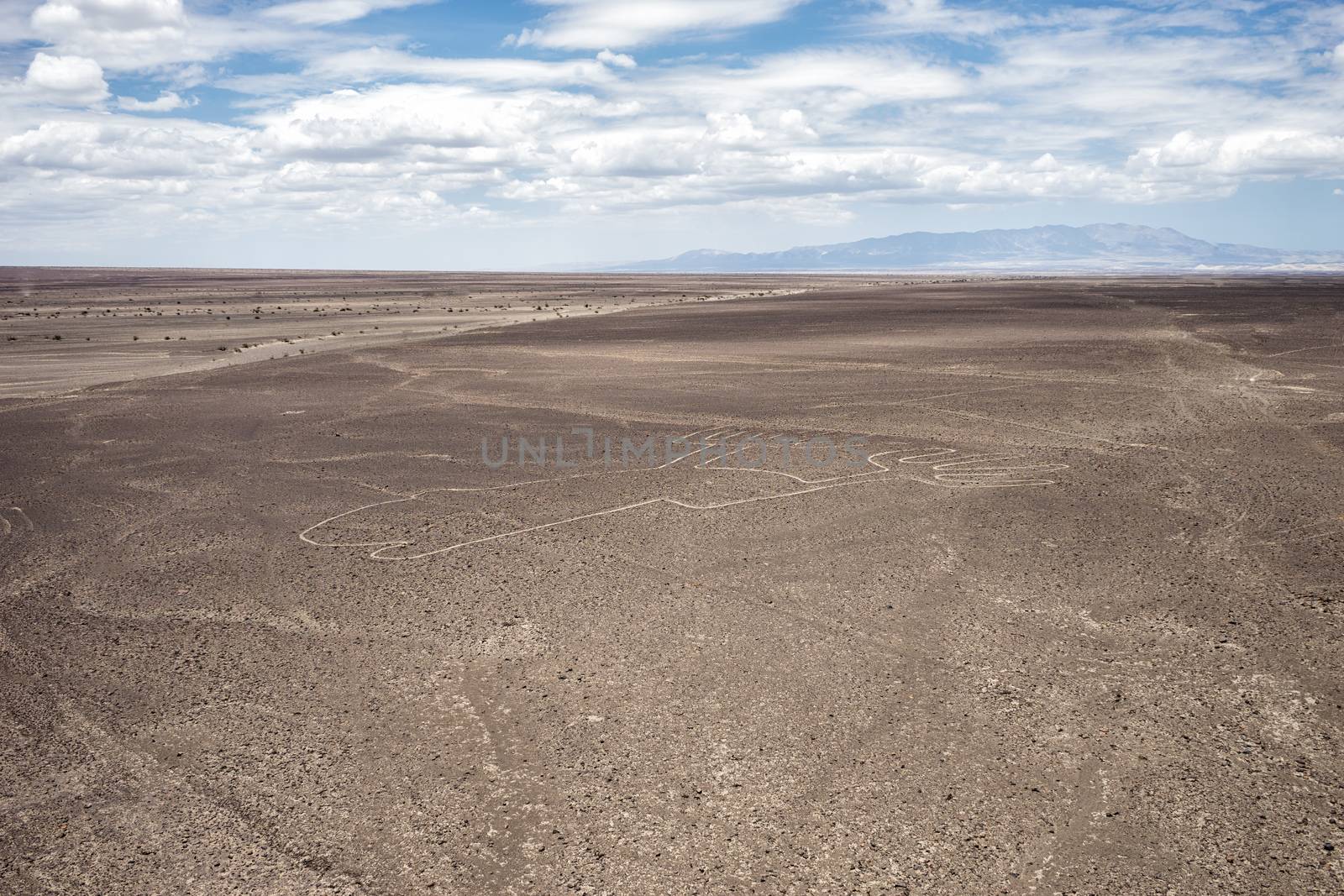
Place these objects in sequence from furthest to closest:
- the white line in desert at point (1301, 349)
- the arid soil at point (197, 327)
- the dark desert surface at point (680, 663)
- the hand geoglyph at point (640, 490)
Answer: the arid soil at point (197, 327) < the white line in desert at point (1301, 349) < the hand geoglyph at point (640, 490) < the dark desert surface at point (680, 663)

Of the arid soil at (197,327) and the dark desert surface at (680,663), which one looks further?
the arid soil at (197,327)

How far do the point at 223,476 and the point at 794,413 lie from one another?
9073 millimetres

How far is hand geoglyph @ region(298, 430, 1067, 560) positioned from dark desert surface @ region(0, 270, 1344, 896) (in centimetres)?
8

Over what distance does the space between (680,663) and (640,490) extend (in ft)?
15.9

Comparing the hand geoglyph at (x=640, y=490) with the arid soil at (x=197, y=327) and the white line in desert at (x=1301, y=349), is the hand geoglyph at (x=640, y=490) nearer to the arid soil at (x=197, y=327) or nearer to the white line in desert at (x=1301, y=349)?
the arid soil at (x=197, y=327)

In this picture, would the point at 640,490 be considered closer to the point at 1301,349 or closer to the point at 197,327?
the point at 1301,349

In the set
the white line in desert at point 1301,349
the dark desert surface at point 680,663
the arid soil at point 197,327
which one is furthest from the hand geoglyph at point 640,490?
the white line in desert at point 1301,349

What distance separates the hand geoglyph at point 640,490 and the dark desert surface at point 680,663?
0.08 metres

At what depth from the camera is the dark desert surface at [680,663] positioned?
173 inches

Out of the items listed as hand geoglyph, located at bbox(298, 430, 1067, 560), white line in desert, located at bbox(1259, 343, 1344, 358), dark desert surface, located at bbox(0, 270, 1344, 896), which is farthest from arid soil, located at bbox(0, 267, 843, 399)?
white line in desert, located at bbox(1259, 343, 1344, 358)

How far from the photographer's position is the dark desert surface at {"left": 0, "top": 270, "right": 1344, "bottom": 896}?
4398 mm

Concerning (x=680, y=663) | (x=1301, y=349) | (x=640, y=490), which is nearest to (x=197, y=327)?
(x=640, y=490)

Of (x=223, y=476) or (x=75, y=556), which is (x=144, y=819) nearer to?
(x=75, y=556)

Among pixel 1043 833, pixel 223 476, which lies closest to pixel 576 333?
pixel 223 476
